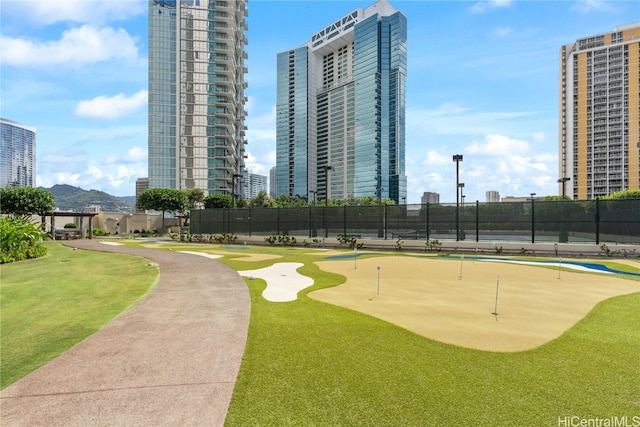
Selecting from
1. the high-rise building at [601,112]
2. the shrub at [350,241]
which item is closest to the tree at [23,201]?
the shrub at [350,241]

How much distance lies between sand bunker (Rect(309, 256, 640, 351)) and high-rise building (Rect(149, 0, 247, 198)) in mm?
83414

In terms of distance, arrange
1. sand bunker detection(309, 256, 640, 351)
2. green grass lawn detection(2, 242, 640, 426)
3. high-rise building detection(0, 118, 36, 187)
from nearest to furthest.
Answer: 1. green grass lawn detection(2, 242, 640, 426)
2. sand bunker detection(309, 256, 640, 351)
3. high-rise building detection(0, 118, 36, 187)

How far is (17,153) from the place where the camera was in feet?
338

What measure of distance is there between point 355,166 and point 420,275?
160392mm

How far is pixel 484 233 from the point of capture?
82.1ft

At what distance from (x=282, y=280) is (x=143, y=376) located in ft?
26.0

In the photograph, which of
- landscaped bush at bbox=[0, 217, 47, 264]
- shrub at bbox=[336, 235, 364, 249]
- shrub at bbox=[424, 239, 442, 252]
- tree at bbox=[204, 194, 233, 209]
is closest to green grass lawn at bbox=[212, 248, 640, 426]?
shrub at bbox=[424, 239, 442, 252]

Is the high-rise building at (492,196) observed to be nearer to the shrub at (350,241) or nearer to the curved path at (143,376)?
the shrub at (350,241)

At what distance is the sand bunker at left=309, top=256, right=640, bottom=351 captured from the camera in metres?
7.04

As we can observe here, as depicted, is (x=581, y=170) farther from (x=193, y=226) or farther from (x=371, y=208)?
(x=193, y=226)

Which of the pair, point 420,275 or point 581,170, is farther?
point 581,170

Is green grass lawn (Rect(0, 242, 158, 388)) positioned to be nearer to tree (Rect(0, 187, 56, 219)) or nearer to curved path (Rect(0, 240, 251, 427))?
curved path (Rect(0, 240, 251, 427))

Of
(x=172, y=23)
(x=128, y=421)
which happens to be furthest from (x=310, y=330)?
(x=172, y=23)

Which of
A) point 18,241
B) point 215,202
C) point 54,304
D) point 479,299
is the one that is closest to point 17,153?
point 215,202
